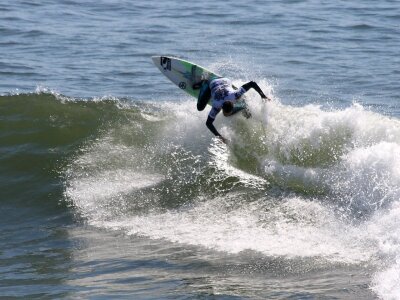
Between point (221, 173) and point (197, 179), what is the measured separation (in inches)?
17.6

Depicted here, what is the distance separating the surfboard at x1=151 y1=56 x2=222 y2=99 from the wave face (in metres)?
0.48

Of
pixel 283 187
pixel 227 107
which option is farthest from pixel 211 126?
pixel 283 187

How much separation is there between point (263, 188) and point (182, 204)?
143cm

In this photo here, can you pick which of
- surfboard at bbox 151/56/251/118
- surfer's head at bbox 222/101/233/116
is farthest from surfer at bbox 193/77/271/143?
surfboard at bbox 151/56/251/118

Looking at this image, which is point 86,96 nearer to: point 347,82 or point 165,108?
point 165,108

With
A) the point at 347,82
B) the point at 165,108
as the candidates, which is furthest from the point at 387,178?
the point at 347,82

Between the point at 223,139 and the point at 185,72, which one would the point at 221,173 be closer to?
the point at 223,139

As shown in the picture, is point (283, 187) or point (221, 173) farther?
point (221, 173)

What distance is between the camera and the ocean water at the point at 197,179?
33.8ft

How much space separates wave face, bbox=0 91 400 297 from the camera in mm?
11719

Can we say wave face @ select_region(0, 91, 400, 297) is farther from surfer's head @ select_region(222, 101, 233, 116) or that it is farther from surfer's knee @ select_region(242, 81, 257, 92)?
surfer's knee @ select_region(242, 81, 257, 92)

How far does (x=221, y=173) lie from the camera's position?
1423 cm

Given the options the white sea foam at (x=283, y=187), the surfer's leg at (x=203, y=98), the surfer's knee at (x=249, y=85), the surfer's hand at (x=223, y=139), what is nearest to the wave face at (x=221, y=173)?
the white sea foam at (x=283, y=187)

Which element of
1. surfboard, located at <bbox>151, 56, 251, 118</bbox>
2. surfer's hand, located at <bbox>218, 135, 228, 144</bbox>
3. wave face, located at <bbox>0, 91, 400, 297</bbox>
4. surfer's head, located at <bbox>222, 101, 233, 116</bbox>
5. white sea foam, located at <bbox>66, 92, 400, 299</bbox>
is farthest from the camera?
surfboard, located at <bbox>151, 56, 251, 118</bbox>
